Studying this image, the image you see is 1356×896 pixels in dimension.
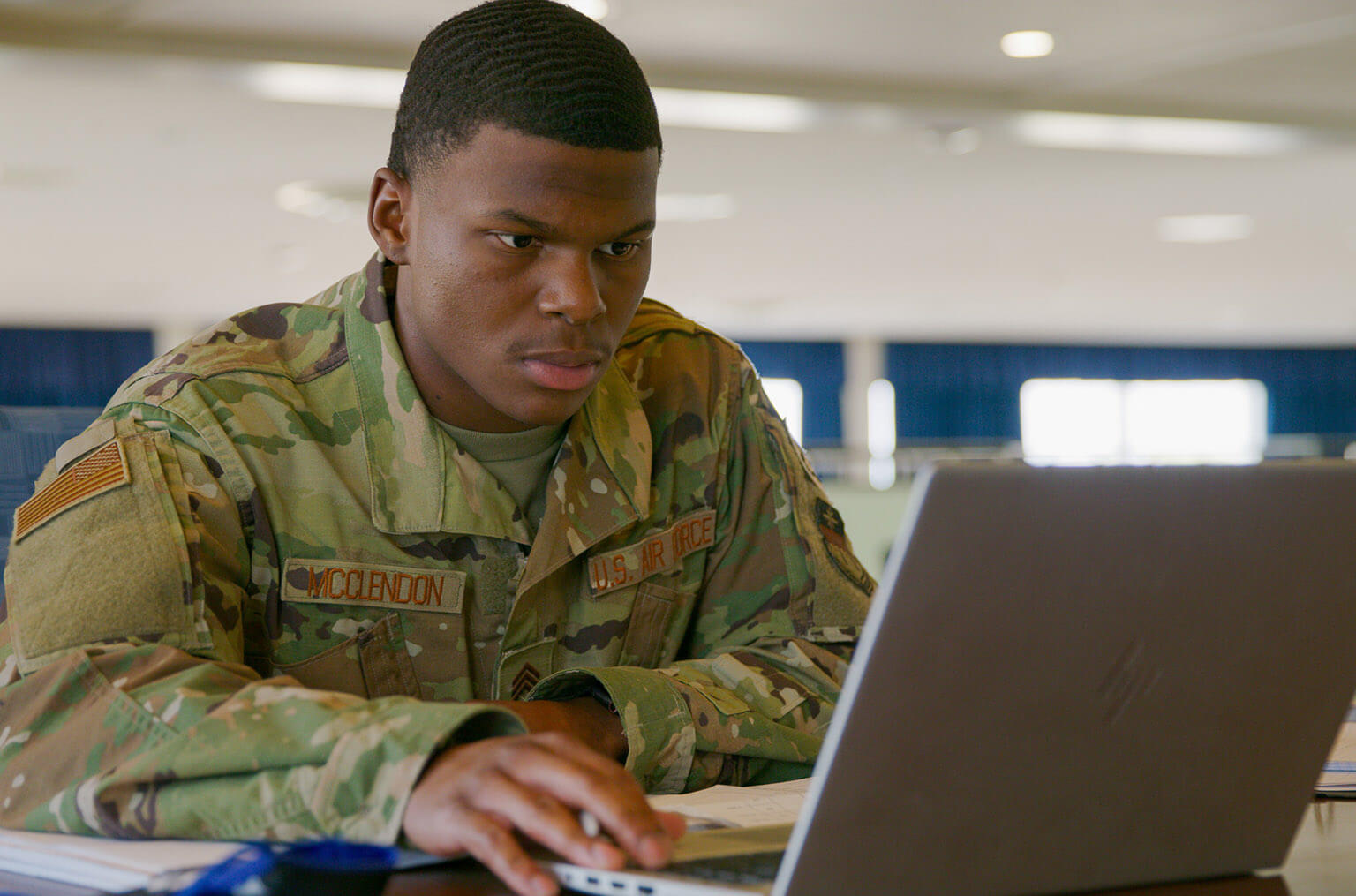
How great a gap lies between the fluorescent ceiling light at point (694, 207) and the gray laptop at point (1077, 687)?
6.71 metres

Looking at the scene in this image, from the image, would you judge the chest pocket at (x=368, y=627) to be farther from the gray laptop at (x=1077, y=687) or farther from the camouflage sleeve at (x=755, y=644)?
the gray laptop at (x=1077, y=687)

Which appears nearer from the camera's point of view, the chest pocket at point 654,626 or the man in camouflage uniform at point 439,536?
the man in camouflage uniform at point 439,536

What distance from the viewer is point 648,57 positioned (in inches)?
197

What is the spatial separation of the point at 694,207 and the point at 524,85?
21.7ft

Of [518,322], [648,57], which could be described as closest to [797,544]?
[518,322]

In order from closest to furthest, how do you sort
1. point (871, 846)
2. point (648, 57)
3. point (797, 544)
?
point (871, 846)
point (797, 544)
point (648, 57)

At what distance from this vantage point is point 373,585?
1.17 meters

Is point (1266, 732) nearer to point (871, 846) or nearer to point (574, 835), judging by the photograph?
point (871, 846)

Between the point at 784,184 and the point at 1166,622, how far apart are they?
659 centimetres

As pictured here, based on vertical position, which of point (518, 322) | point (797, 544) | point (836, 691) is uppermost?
point (518, 322)

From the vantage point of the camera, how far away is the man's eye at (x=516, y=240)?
1.11 m

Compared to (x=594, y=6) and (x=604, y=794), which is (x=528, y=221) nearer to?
(x=604, y=794)

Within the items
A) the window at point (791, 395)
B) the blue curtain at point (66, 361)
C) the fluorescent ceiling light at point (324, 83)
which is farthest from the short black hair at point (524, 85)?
the window at point (791, 395)

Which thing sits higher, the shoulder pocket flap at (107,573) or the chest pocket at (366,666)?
the shoulder pocket flap at (107,573)
